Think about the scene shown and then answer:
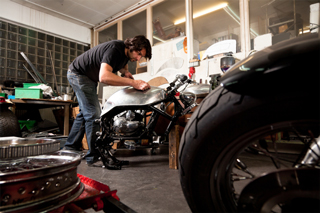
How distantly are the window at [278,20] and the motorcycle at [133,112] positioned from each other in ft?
5.82

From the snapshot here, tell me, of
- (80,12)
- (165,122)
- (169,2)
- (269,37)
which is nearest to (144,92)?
(165,122)

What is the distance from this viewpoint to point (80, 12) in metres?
4.63

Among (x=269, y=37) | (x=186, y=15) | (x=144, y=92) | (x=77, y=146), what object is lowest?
(x=77, y=146)

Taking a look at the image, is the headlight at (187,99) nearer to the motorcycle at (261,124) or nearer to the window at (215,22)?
the motorcycle at (261,124)

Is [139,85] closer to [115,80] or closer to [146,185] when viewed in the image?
[115,80]

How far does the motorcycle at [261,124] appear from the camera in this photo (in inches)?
13.2

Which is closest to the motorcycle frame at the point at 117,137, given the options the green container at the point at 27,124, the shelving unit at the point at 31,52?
the green container at the point at 27,124

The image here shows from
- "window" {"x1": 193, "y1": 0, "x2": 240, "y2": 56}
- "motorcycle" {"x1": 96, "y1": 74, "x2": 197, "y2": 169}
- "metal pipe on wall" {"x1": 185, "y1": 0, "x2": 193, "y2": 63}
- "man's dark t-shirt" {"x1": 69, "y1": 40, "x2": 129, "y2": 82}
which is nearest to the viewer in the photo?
"motorcycle" {"x1": 96, "y1": 74, "x2": 197, "y2": 169}

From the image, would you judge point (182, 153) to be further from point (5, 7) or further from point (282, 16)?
point (5, 7)

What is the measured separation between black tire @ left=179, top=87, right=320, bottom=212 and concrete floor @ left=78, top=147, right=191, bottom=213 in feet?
1.32

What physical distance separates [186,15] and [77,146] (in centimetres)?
295

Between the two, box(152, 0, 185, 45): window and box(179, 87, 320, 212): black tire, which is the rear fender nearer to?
box(179, 87, 320, 212): black tire

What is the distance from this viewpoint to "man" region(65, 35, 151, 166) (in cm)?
153

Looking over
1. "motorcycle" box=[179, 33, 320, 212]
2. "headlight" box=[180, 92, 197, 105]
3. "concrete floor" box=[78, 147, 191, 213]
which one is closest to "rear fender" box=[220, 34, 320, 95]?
"motorcycle" box=[179, 33, 320, 212]
